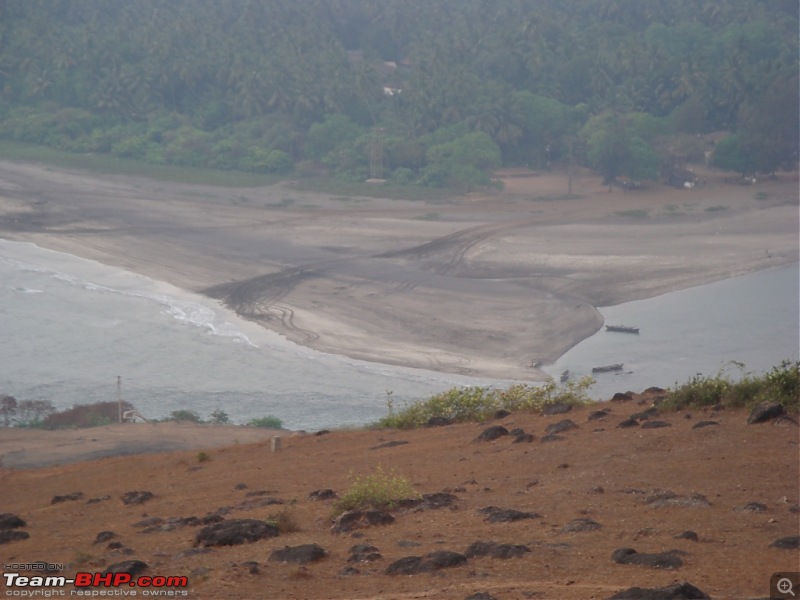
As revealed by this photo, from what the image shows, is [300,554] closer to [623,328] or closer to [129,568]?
[129,568]

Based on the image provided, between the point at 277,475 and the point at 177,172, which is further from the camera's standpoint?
the point at 177,172

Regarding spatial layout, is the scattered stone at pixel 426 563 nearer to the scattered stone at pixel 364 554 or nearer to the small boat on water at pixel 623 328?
the scattered stone at pixel 364 554

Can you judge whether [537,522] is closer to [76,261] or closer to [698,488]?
[698,488]

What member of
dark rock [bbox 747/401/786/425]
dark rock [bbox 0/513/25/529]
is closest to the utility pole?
dark rock [bbox 0/513/25/529]

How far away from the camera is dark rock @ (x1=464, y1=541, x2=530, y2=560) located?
8.90 meters

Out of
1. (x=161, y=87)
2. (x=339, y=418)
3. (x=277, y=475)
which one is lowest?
(x=339, y=418)

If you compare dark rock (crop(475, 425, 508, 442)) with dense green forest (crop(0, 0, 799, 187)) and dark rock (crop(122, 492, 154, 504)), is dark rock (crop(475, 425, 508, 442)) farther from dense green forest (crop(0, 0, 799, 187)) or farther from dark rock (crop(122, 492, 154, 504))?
dense green forest (crop(0, 0, 799, 187))

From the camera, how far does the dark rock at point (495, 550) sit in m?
8.90

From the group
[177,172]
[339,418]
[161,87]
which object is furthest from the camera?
[161,87]

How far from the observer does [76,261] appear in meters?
37.6

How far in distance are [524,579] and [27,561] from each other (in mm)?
4996

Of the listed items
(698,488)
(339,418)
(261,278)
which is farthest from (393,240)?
(698,488)

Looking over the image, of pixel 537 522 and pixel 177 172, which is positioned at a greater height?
pixel 177 172

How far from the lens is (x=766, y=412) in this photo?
12.8 meters
